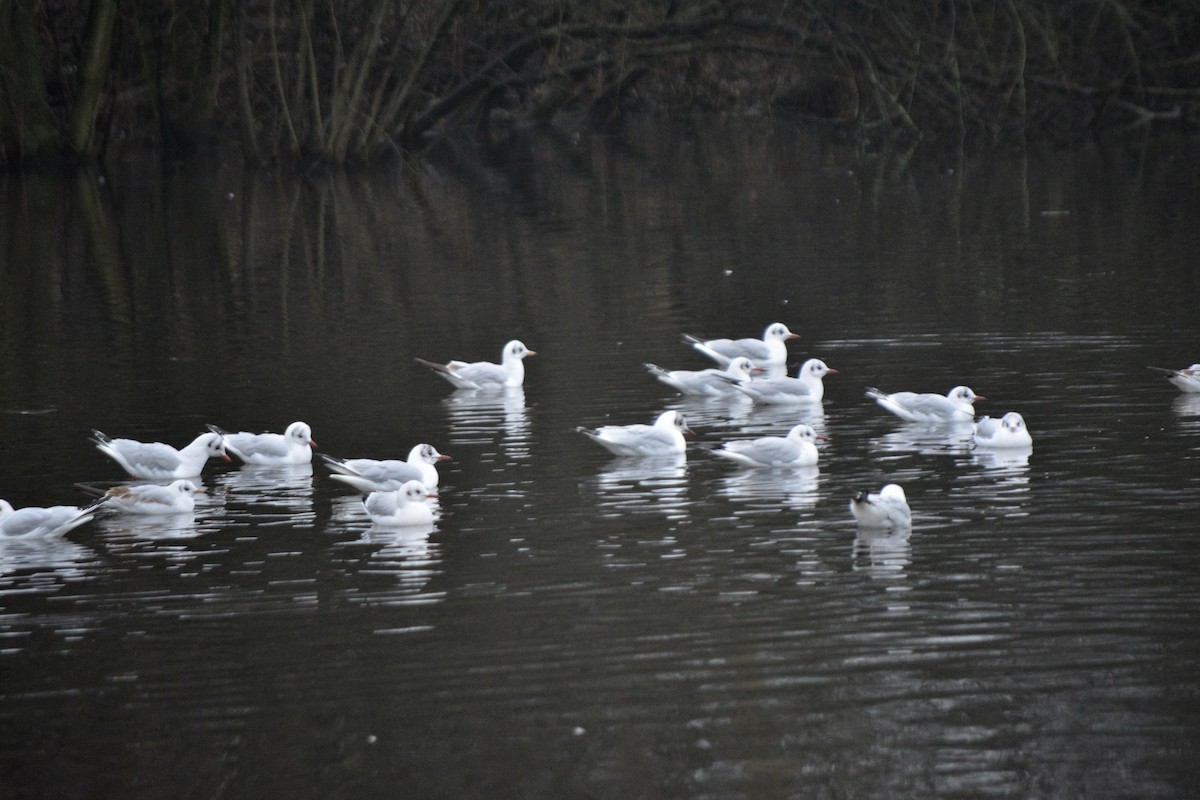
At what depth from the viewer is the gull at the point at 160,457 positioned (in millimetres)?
11367

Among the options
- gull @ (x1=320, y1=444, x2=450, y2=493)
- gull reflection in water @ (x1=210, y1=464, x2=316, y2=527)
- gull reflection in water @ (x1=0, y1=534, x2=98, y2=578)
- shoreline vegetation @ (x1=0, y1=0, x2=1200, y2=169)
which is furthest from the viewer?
shoreline vegetation @ (x1=0, y1=0, x2=1200, y2=169)

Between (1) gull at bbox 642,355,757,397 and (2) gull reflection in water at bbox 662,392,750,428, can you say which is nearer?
(2) gull reflection in water at bbox 662,392,750,428

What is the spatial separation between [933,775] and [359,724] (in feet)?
7.13

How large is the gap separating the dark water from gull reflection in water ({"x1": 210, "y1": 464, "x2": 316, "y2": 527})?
0.15 ft

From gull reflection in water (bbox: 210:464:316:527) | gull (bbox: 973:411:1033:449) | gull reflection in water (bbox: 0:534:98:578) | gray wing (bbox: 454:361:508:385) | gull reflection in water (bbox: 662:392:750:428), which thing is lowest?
Answer: gull reflection in water (bbox: 0:534:98:578)

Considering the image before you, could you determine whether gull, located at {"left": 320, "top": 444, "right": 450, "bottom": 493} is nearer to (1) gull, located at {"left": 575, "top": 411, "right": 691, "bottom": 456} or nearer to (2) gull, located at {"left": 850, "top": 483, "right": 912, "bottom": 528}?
(1) gull, located at {"left": 575, "top": 411, "right": 691, "bottom": 456}

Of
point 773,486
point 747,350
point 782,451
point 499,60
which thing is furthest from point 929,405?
point 499,60

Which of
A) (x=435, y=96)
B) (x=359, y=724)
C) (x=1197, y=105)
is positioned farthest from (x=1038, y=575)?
(x=435, y=96)

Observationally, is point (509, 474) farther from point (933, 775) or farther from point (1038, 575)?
point (933, 775)

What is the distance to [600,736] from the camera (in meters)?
6.56

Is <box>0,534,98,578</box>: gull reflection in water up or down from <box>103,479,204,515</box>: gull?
down

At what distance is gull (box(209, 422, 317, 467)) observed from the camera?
11.7m

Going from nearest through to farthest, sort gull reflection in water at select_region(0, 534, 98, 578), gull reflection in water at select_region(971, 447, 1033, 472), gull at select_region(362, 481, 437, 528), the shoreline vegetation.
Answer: gull reflection in water at select_region(0, 534, 98, 578)
gull at select_region(362, 481, 437, 528)
gull reflection in water at select_region(971, 447, 1033, 472)
the shoreline vegetation

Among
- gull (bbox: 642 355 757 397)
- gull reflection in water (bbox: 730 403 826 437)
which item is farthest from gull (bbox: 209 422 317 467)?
gull (bbox: 642 355 757 397)
